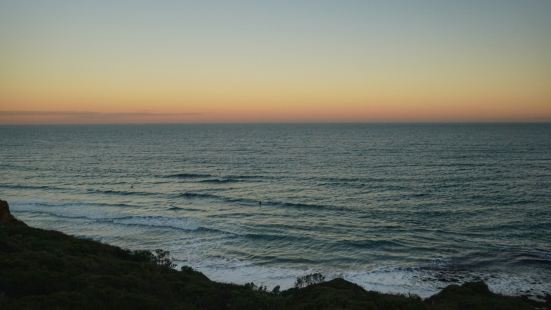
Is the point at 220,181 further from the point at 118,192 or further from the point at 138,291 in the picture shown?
the point at 138,291

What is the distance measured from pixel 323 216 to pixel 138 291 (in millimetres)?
28692

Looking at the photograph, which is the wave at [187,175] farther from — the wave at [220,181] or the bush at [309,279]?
the bush at [309,279]

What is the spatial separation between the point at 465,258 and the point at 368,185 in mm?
27568

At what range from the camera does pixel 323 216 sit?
134ft

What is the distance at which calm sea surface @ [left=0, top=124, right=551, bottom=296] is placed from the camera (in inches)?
1077

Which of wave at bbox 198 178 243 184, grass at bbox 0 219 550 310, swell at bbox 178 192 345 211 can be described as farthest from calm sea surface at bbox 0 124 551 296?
grass at bbox 0 219 550 310

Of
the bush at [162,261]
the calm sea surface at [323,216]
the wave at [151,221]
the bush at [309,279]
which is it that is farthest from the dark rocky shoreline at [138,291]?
the wave at [151,221]


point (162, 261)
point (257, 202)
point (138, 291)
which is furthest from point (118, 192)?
point (138, 291)

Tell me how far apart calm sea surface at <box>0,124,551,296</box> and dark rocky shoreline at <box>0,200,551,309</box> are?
8062 mm

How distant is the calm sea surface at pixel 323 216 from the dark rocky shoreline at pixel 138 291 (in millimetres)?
8062

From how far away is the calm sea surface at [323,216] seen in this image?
2734 centimetres

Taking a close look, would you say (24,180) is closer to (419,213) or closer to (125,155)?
(125,155)

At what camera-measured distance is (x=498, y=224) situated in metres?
36.8

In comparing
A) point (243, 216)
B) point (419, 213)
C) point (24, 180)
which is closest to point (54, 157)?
point (24, 180)
